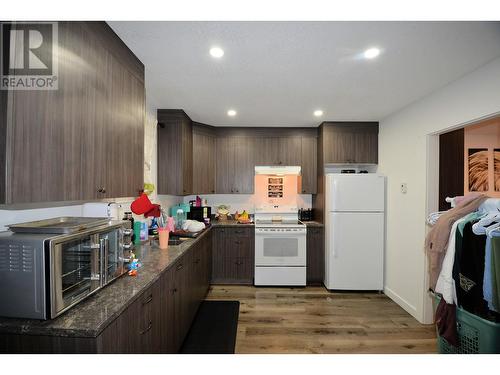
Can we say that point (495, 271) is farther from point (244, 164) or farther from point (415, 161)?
point (244, 164)

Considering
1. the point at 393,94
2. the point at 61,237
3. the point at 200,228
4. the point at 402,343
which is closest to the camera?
the point at 61,237

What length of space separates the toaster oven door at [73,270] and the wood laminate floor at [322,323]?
158cm

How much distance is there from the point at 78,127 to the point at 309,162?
331 cm

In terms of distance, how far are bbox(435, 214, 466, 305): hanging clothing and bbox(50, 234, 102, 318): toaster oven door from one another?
2382mm

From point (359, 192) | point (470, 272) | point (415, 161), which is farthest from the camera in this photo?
point (359, 192)

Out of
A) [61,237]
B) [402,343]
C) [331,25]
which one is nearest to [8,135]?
[61,237]

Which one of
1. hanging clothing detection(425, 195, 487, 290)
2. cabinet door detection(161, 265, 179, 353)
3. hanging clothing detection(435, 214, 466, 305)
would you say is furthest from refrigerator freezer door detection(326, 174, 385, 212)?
cabinet door detection(161, 265, 179, 353)

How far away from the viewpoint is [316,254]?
3723 millimetres


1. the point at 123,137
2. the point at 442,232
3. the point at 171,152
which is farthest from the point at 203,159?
the point at 442,232

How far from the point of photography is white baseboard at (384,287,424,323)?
9.19 ft

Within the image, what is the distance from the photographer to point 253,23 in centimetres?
146

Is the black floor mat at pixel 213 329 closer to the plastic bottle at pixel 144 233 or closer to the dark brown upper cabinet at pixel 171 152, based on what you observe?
the plastic bottle at pixel 144 233

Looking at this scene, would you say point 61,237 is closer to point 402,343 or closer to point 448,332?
point 448,332

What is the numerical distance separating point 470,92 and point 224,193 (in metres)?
3.22
